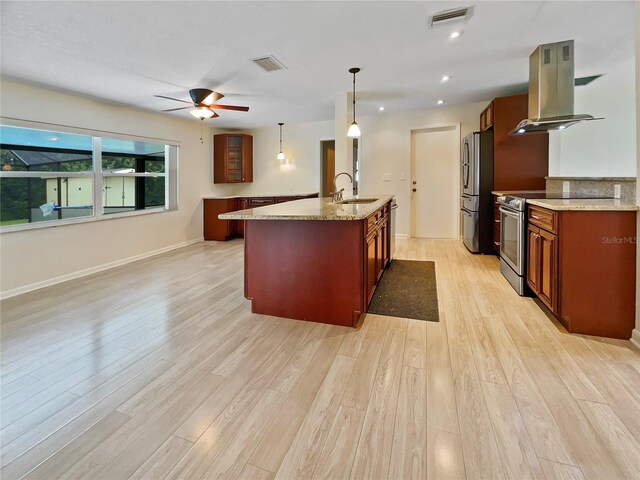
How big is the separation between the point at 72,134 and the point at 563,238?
17.7 feet

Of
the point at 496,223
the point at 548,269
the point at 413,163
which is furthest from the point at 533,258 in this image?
the point at 413,163

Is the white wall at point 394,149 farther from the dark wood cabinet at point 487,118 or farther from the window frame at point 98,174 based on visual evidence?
the window frame at point 98,174

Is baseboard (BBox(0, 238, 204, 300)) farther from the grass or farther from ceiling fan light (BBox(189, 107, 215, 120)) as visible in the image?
ceiling fan light (BBox(189, 107, 215, 120))

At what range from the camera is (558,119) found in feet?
11.0

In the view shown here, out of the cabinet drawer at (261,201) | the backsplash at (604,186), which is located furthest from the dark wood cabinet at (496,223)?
the cabinet drawer at (261,201)

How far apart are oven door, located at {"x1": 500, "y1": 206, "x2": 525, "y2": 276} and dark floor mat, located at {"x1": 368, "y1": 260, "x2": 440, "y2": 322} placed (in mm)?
782

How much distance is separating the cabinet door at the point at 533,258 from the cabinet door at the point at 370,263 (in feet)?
4.36

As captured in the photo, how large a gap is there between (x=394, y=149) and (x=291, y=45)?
11.2 ft

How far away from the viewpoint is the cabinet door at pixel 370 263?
102 inches

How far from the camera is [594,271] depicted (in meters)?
2.24

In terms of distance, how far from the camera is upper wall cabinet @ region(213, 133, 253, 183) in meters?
6.79

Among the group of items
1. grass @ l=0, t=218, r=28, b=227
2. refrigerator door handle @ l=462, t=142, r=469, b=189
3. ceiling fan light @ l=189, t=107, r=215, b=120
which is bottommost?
grass @ l=0, t=218, r=28, b=227

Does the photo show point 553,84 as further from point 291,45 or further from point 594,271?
point 291,45

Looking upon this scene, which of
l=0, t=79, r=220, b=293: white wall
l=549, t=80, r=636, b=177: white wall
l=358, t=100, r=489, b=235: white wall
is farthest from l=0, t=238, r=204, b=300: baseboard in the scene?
l=549, t=80, r=636, b=177: white wall
